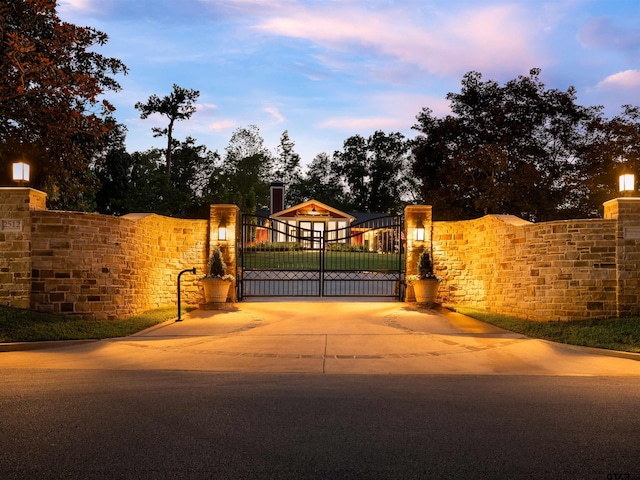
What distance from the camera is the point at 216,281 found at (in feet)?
46.4

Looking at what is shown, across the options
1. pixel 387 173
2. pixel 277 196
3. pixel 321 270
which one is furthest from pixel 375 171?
pixel 321 270

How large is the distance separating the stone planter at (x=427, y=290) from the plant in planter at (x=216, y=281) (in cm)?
490

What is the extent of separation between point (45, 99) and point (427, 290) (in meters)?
11.8

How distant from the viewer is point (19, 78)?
14984mm

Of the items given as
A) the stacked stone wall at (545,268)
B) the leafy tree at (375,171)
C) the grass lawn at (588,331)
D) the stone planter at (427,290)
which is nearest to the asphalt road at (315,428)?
the grass lawn at (588,331)

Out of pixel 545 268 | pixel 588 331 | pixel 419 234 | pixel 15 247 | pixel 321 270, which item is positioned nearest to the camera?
pixel 588 331

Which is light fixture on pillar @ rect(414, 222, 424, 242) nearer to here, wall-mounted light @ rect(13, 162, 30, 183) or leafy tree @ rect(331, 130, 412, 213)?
wall-mounted light @ rect(13, 162, 30, 183)

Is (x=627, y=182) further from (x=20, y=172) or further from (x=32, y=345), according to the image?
(x=20, y=172)

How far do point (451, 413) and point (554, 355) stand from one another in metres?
4.58

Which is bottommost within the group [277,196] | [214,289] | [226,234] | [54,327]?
[54,327]

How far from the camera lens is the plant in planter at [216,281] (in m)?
14.2

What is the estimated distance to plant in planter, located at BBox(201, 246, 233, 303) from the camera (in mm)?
14219

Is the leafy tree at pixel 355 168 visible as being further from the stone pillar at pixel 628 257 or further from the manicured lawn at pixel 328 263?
the stone pillar at pixel 628 257

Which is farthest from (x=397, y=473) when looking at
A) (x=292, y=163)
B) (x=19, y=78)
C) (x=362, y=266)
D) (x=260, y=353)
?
(x=292, y=163)
